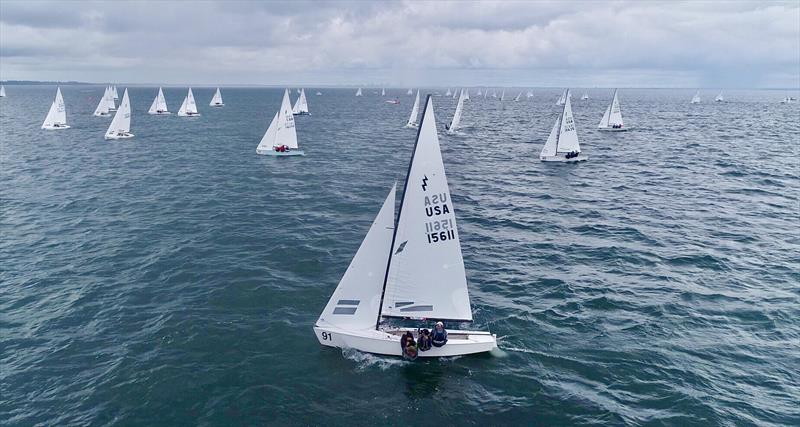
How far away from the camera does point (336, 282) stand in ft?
111

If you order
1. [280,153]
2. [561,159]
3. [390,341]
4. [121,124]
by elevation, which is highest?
[121,124]

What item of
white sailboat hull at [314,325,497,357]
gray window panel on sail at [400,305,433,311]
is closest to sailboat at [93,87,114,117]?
white sailboat hull at [314,325,497,357]

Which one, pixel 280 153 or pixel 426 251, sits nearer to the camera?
pixel 426 251

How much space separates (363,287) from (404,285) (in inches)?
87.6

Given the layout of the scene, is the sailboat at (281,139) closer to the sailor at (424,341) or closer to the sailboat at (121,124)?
the sailboat at (121,124)

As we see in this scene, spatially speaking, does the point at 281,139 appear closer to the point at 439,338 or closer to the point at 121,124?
the point at 121,124

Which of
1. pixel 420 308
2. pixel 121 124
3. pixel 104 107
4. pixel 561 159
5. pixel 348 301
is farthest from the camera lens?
pixel 104 107

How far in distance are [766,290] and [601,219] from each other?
672 inches

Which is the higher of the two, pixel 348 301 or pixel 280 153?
pixel 280 153

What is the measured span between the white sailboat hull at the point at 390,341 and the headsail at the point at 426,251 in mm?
1126

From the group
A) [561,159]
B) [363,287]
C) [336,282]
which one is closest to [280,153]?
[561,159]

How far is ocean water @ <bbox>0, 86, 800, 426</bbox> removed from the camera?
869 inches

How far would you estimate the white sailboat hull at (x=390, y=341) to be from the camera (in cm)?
2472

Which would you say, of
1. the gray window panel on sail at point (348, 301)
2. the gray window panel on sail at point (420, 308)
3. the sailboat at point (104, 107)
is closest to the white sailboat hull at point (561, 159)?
the gray window panel on sail at point (420, 308)
